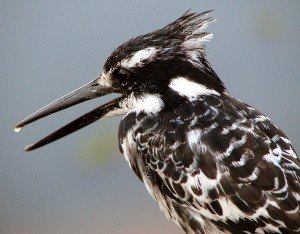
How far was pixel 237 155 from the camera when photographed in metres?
2.98

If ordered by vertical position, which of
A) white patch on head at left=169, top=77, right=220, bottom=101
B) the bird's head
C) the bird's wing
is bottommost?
the bird's wing

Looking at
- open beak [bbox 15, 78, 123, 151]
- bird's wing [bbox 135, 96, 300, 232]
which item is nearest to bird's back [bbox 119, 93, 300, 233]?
bird's wing [bbox 135, 96, 300, 232]

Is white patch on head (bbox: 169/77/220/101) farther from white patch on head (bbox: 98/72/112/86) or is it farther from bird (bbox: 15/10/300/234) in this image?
white patch on head (bbox: 98/72/112/86)

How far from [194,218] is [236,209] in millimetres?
200

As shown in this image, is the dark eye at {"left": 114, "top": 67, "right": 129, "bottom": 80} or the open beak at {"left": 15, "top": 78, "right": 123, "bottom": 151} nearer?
the dark eye at {"left": 114, "top": 67, "right": 129, "bottom": 80}

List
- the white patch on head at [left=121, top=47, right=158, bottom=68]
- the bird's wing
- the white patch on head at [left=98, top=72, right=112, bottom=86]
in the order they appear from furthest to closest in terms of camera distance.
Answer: the white patch on head at [left=98, top=72, right=112, bottom=86], the white patch on head at [left=121, top=47, right=158, bottom=68], the bird's wing

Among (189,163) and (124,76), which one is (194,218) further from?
(124,76)

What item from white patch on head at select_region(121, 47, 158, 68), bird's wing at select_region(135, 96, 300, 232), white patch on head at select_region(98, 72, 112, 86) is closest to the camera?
bird's wing at select_region(135, 96, 300, 232)

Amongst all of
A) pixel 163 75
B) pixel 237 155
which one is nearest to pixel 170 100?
pixel 163 75

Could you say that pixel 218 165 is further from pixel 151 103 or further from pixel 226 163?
pixel 151 103

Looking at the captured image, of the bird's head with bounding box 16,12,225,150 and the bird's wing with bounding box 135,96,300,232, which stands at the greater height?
the bird's head with bounding box 16,12,225,150

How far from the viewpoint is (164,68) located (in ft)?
10.3

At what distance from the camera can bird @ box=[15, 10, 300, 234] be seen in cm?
295

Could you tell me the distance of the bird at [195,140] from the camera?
295 cm
